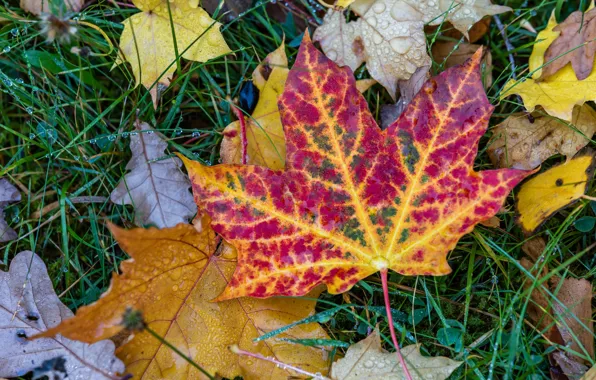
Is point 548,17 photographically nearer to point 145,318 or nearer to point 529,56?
point 529,56

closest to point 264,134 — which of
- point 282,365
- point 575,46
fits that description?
point 282,365

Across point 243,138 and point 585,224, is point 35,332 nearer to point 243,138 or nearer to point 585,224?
point 243,138

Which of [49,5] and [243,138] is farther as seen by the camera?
[49,5]

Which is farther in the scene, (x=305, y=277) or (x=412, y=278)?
(x=412, y=278)

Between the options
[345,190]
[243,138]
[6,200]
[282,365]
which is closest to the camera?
[345,190]

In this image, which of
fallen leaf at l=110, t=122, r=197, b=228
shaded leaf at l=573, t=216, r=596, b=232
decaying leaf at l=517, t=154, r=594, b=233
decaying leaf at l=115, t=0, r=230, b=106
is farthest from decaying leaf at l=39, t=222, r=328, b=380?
shaded leaf at l=573, t=216, r=596, b=232

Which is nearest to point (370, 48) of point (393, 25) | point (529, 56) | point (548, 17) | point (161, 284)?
point (393, 25)
